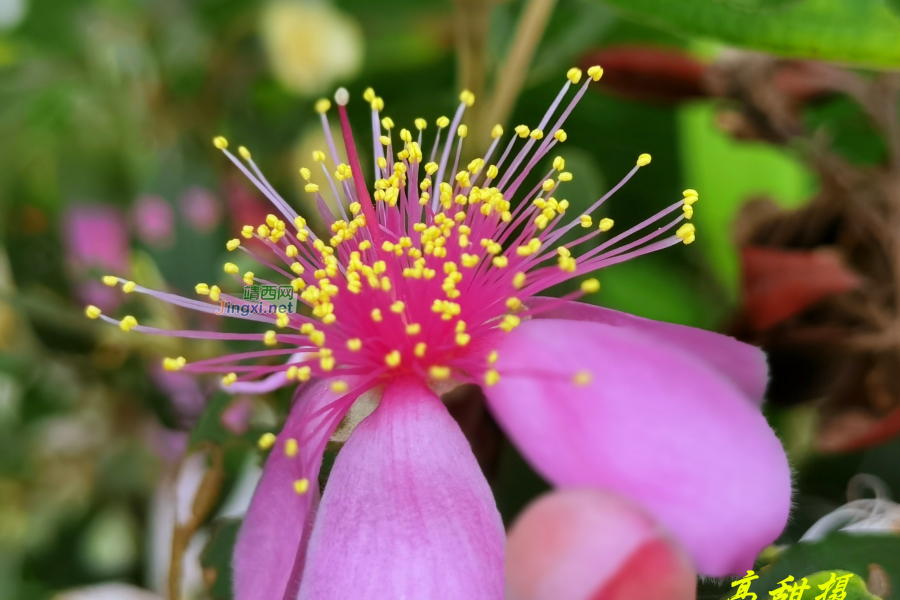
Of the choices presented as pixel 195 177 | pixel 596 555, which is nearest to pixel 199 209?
pixel 195 177

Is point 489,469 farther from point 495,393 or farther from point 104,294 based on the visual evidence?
point 104,294

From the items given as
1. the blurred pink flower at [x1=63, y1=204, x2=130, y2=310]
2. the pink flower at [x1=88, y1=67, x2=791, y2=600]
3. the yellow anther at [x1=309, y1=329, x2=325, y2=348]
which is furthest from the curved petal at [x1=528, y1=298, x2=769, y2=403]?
the blurred pink flower at [x1=63, y1=204, x2=130, y2=310]

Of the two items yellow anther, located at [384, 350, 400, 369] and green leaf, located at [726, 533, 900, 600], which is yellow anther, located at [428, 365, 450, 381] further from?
green leaf, located at [726, 533, 900, 600]

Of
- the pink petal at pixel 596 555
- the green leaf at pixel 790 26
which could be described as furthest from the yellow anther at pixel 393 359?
the green leaf at pixel 790 26

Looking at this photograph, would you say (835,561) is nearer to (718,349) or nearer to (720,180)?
(718,349)

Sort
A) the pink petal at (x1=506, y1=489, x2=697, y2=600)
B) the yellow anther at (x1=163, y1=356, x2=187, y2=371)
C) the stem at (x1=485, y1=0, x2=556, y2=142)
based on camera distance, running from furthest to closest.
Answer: the stem at (x1=485, y1=0, x2=556, y2=142) → the yellow anther at (x1=163, y1=356, x2=187, y2=371) → the pink petal at (x1=506, y1=489, x2=697, y2=600)

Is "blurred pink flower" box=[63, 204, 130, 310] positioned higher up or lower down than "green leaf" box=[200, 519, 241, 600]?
higher up

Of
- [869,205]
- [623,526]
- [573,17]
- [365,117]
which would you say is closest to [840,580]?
[623,526]

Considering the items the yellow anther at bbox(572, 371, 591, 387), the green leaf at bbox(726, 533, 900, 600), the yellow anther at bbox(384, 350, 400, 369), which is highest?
the yellow anther at bbox(384, 350, 400, 369)
